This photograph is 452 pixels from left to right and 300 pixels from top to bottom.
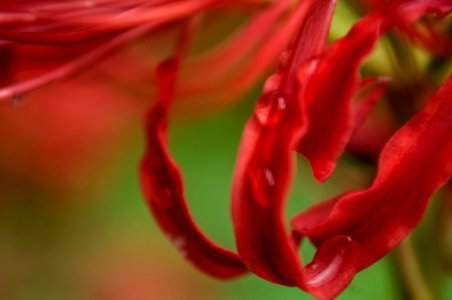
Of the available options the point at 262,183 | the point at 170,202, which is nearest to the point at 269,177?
the point at 262,183

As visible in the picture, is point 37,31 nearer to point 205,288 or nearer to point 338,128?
point 338,128

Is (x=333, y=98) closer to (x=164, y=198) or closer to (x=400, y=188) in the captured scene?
(x=400, y=188)

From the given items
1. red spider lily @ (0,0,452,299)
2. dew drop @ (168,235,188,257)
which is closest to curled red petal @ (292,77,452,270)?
red spider lily @ (0,0,452,299)

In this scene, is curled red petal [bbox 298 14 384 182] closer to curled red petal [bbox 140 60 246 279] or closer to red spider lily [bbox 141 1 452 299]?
red spider lily [bbox 141 1 452 299]

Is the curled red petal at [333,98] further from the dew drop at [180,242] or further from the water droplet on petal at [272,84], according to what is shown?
the dew drop at [180,242]

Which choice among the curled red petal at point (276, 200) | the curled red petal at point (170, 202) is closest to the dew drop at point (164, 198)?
the curled red petal at point (170, 202)

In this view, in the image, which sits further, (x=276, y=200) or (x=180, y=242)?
(x=180, y=242)

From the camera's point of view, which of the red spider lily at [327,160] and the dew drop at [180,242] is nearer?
the red spider lily at [327,160]
